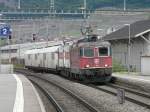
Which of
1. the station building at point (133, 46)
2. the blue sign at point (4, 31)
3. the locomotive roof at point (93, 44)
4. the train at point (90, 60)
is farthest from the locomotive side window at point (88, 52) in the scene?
the blue sign at point (4, 31)

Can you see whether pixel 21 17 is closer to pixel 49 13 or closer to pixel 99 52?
pixel 49 13

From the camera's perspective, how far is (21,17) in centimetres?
8062

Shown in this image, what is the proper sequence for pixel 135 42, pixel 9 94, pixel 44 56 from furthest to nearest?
pixel 44 56 < pixel 135 42 < pixel 9 94

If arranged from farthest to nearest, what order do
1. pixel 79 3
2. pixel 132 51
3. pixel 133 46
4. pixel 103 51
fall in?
pixel 79 3 < pixel 132 51 < pixel 133 46 < pixel 103 51

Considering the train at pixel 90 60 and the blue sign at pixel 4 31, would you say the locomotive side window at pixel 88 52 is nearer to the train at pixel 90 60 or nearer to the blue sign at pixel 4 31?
the train at pixel 90 60

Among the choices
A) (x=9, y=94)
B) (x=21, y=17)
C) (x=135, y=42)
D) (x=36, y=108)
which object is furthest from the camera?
(x=21, y=17)

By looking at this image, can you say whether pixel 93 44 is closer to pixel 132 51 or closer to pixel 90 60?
pixel 90 60

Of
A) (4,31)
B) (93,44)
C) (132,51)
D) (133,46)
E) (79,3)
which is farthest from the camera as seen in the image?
(79,3)

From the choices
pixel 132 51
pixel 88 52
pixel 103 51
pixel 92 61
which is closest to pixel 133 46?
pixel 132 51

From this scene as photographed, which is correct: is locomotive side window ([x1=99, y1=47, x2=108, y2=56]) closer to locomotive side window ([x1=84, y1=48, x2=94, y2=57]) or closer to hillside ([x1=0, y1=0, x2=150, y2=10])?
locomotive side window ([x1=84, y1=48, x2=94, y2=57])

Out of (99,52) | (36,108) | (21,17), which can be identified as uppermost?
(21,17)

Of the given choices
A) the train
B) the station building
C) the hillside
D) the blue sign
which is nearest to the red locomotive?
the train

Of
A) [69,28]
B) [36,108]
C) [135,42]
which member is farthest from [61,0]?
[36,108]

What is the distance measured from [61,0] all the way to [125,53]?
35.8 metres
